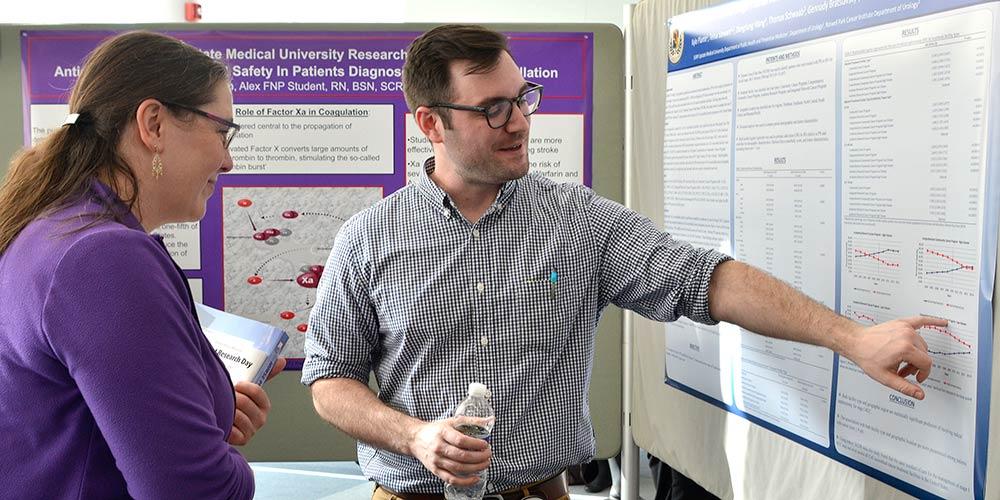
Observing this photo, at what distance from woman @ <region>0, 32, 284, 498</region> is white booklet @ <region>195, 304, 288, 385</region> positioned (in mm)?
760

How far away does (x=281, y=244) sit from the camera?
→ 126 inches

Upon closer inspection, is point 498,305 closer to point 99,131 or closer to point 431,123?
point 431,123

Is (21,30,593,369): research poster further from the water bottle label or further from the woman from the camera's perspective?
the woman

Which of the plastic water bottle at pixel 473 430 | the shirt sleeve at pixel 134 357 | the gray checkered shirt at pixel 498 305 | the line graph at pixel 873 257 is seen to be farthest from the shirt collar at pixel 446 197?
the shirt sleeve at pixel 134 357

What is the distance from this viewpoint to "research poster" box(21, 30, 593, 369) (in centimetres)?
315

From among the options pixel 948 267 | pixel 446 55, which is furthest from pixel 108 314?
pixel 948 267

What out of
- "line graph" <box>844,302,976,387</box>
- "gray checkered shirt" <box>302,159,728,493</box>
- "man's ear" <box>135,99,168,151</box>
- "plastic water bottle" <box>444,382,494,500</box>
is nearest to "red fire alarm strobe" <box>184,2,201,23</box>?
"gray checkered shirt" <box>302,159,728,493</box>

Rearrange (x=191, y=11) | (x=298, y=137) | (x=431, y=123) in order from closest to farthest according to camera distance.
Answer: (x=431, y=123), (x=298, y=137), (x=191, y=11)

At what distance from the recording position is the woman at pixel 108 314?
1.10m

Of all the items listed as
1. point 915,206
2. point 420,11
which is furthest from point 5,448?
point 420,11

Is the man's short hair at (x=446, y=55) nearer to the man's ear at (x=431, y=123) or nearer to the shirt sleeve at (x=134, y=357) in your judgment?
the man's ear at (x=431, y=123)

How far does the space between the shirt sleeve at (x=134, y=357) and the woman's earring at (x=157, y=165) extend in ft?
0.54

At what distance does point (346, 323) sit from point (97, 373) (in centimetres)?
97

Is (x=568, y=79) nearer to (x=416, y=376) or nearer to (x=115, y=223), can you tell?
(x=416, y=376)
